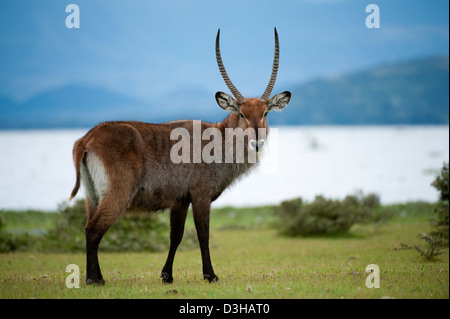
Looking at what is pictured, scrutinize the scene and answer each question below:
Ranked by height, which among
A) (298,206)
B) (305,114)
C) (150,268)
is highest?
(305,114)

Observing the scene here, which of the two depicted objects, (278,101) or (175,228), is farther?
(278,101)

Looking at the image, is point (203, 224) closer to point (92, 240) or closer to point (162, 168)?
point (162, 168)

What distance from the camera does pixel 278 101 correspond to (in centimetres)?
998

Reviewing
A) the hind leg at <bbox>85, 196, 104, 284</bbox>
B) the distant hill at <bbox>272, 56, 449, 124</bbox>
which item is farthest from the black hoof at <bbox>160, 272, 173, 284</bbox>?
the distant hill at <bbox>272, 56, 449, 124</bbox>

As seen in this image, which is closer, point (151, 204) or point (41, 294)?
point (41, 294)

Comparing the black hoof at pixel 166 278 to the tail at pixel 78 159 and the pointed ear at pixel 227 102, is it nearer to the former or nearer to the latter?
the tail at pixel 78 159

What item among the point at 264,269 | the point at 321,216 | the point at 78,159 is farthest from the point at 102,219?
the point at 321,216

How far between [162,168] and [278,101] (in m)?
2.60

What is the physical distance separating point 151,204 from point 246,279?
2.13m

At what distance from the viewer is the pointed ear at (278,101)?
977cm

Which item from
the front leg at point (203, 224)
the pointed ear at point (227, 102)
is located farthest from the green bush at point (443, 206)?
the front leg at point (203, 224)
